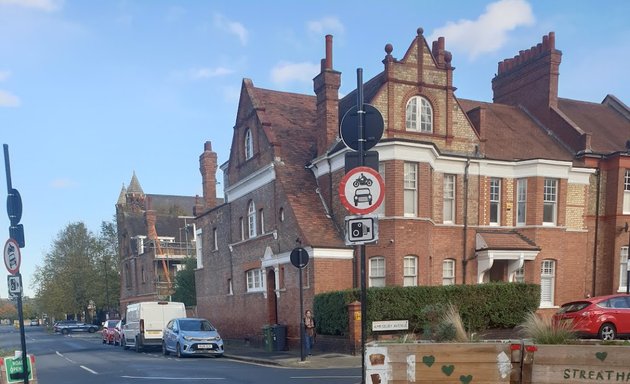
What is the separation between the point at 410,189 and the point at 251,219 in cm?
843

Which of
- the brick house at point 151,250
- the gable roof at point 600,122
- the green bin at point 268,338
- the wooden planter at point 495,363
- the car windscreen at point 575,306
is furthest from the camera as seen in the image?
the brick house at point 151,250

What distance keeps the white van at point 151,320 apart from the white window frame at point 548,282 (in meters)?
16.3

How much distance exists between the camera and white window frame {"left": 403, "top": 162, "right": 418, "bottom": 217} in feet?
63.8

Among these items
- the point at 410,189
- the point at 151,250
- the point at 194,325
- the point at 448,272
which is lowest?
the point at 151,250

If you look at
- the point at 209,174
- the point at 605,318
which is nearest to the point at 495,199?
the point at 605,318

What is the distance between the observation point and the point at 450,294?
1753 centimetres

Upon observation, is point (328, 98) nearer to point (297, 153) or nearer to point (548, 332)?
point (297, 153)

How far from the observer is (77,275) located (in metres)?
63.7

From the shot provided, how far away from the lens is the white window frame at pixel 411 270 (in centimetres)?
1930

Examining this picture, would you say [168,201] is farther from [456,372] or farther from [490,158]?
[456,372]

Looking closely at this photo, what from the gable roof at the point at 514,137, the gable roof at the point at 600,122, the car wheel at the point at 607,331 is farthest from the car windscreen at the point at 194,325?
the gable roof at the point at 600,122

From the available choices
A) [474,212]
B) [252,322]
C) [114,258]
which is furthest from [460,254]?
[114,258]

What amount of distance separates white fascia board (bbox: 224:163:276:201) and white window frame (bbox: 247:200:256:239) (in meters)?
0.70

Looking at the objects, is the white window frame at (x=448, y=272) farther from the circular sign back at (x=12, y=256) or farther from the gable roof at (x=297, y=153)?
the circular sign back at (x=12, y=256)
